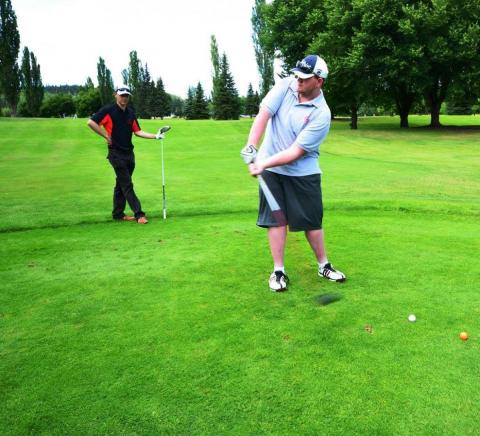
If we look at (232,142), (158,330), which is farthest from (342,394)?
(232,142)

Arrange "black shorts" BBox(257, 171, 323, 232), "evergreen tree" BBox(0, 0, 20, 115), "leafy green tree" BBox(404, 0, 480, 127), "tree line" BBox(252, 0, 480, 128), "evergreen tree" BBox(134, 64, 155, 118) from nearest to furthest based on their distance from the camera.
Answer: "black shorts" BBox(257, 171, 323, 232) < "leafy green tree" BBox(404, 0, 480, 127) < "tree line" BBox(252, 0, 480, 128) < "evergreen tree" BBox(0, 0, 20, 115) < "evergreen tree" BBox(134, 64, 155, 118)

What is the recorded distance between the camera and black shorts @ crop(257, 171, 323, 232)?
14.6 feet

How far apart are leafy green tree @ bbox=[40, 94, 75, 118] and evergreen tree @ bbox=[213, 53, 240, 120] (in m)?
46.8

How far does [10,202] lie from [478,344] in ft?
27.4

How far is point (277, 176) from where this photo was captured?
448cm

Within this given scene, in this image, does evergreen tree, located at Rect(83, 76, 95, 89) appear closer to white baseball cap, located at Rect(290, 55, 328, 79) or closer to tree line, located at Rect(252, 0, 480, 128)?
tree line, located at Rect(252, 0, 480, 128)

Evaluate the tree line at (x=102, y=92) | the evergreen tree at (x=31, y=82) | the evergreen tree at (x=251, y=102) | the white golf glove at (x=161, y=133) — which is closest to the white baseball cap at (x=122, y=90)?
the white golf glove at (x=161, y=133)

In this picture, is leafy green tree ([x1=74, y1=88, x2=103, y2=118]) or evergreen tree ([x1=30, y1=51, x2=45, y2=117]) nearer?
evergreen tree ([x1=30, y1=51, x2=45, y2=117])

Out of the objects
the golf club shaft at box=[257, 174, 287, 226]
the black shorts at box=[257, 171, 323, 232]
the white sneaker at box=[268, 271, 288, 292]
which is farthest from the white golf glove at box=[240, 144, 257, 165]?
the white sneaker at box=[268, 271, 288, 292]

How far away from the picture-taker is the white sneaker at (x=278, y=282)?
4.11 meters

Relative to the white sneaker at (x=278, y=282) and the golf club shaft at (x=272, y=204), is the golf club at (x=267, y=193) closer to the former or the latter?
the golf club shaft at (x=272, y=204)

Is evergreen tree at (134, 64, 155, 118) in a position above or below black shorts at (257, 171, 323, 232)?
above

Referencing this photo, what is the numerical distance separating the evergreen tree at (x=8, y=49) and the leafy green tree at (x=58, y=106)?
154ft

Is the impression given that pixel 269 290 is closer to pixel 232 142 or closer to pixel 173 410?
pixel 173 410
